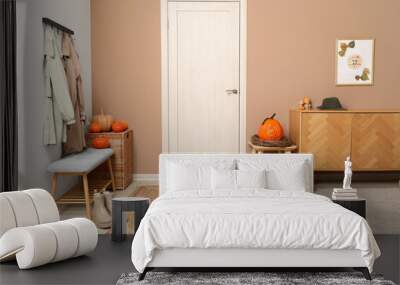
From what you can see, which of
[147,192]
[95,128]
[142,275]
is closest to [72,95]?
[95,128]

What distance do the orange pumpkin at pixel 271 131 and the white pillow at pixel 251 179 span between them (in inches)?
100.0

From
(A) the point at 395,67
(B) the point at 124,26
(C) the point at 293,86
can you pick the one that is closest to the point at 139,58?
(B) the point at 124,26

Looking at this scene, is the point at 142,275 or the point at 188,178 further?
the point at 188,178

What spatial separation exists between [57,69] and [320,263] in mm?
3443

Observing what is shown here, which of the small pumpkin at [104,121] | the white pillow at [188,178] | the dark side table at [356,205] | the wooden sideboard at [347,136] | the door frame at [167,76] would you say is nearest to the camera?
the dark side table at [356,205]

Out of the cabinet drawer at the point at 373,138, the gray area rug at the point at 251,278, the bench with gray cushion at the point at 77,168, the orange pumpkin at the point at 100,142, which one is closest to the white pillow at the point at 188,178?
the gray area rug at the point at 251,278

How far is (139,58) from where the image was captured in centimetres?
826

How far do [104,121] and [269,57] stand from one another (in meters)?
2.23

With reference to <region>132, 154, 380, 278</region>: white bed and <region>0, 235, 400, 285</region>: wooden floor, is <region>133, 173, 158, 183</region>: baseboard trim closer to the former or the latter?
<region>0, 235, 400, 285</region>: wooden floor

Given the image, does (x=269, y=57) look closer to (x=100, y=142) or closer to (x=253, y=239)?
(x=100, y=142)

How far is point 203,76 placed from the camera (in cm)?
830

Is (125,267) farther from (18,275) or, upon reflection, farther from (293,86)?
(293,86)

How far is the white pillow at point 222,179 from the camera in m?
5.02

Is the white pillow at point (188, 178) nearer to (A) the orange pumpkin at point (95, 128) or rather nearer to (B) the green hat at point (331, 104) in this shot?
(A) the orange pumpkin at point (95, 128)
